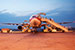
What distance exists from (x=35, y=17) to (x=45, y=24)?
10171 millimetres

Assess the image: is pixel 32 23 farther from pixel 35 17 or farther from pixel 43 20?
pixel 43 20

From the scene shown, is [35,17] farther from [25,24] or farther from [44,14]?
[44,14]

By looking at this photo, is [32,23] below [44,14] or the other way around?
below

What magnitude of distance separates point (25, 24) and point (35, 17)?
9.06 metres

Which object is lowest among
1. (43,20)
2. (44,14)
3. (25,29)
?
(25,29)

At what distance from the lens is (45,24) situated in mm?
44250

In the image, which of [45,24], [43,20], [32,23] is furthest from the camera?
[45,24]

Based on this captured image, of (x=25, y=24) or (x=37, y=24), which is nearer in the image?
(x=37, y=24)

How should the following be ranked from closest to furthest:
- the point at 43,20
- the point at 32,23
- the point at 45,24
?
the point at 32,23 < the point at 43,20 < the point at 45,24

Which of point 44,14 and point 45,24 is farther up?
point 44,14

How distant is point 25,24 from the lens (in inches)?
1688

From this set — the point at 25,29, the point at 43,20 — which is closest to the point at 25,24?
the point at 25,29

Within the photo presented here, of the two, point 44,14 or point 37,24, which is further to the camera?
point 44,14

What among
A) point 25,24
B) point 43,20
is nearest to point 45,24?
point 43,20
